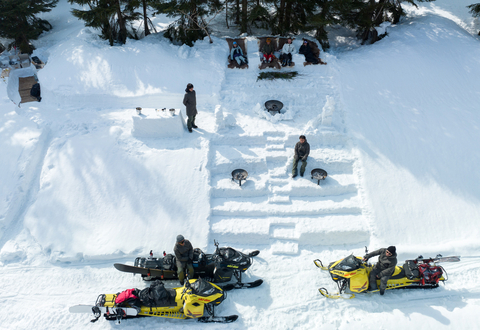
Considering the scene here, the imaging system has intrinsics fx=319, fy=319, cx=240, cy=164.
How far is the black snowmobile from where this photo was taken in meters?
6.01

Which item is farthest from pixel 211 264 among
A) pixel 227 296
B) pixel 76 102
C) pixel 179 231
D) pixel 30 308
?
pixel 76 102

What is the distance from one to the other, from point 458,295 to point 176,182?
623cm

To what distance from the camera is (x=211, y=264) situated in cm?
608

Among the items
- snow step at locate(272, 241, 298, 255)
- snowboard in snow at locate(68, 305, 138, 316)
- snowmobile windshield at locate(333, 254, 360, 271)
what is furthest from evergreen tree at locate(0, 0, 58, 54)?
snowmobile windshield at locate(333, 254, 360, 271)

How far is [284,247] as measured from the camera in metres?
6.95

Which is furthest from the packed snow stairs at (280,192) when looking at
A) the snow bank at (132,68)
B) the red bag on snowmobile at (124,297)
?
the snow bank at (132,68)

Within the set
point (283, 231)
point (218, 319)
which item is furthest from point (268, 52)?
point (218, 319)

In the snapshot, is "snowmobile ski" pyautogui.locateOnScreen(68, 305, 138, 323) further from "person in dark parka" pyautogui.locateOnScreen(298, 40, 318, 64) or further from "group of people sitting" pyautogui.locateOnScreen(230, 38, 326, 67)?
"person in dark parka" pyautogui.locateOnScreen(298, 40, 318, 64)

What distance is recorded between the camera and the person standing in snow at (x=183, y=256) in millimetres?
5684

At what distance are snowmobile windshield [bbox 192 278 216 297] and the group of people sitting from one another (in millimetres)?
8090

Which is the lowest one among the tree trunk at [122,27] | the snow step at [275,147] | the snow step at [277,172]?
the snow step at [277,172]

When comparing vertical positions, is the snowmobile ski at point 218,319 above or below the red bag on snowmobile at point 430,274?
below

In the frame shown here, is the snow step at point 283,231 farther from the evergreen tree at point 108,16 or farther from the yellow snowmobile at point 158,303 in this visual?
the evergreen tree at point 108,16

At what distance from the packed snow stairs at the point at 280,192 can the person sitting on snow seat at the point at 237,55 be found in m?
2.59
